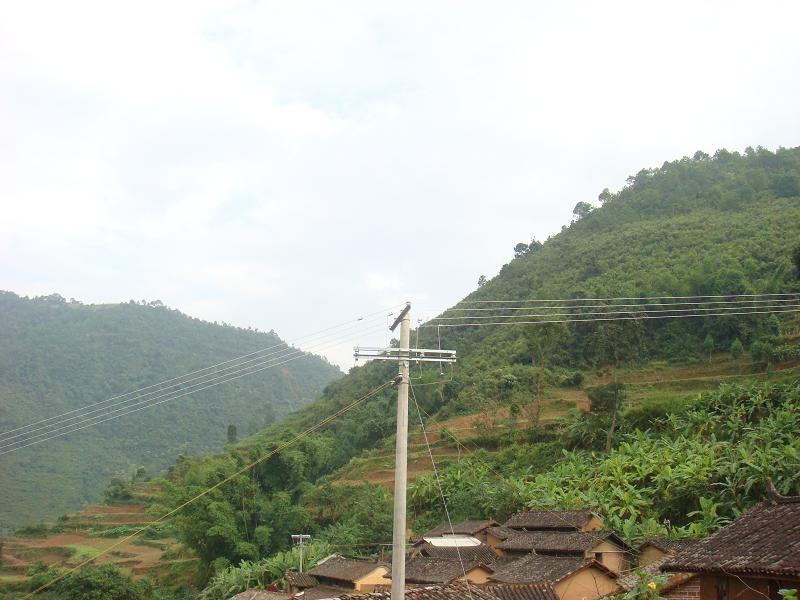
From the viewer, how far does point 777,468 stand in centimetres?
3095

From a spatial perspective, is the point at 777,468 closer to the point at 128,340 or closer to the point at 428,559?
the point at 428,559

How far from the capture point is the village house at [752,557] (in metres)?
10.0

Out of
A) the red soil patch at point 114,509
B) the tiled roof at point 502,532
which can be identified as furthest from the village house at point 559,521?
the red soil patch at point 114,509

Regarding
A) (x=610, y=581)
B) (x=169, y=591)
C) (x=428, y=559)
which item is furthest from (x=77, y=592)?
(x=610, y=581)

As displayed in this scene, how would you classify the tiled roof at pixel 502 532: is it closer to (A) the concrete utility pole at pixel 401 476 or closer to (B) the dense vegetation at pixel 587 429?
(B) the dense vegetation at pixel 587 429

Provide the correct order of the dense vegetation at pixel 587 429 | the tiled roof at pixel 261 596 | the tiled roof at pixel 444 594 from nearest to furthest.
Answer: the tiled roof at pixel 444 594, the tiled roof at pixel 261 596, the dense vegetation at pixel 587 429

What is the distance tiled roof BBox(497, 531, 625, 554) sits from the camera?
28.0 meters

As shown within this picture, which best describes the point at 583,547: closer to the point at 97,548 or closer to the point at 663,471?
the point at 663,471

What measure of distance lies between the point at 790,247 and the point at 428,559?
4265 cm

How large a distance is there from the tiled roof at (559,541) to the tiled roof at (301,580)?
9080mm

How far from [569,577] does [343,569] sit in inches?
520

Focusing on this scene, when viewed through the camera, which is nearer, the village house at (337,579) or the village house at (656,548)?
the village house at (656,548)

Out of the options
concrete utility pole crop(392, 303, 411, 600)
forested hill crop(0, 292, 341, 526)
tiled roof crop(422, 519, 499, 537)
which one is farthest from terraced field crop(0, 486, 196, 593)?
concrete utility pole crop(392, 303, 411, 600)

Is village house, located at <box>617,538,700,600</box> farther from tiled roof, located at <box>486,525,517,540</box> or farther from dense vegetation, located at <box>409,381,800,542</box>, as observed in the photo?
tiled roof, located at <box>486,525,517,540</box>
